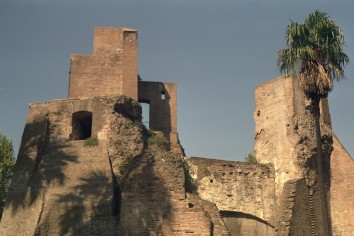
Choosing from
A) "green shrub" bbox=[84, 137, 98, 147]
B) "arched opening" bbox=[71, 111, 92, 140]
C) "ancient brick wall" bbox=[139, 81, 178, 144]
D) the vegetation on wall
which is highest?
"ancient brick wall" bbox=[139, 81, 178, 144]

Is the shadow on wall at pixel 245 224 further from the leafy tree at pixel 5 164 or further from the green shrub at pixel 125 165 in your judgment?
the leafy tree at pixel 5 164

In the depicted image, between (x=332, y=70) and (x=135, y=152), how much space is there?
7.82m

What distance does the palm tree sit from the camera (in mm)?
16297

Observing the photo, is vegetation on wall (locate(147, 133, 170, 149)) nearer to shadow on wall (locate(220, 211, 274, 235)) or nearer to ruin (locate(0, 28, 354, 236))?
ruin (locate(0, 28, 354, 236))

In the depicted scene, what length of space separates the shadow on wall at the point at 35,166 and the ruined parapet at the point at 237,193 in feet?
18.9

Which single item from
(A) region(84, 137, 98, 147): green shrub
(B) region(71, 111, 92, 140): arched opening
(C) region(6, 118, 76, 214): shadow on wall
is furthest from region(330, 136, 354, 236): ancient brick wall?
(C) region(6, 118, 76, 214): shadow on wall

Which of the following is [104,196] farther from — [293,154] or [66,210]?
[293,154]

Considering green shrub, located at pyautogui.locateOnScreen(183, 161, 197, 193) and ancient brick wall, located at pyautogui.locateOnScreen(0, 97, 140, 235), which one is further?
green shrub, located at pyautogui.locateOnScreen(183, 161, 197, 193)

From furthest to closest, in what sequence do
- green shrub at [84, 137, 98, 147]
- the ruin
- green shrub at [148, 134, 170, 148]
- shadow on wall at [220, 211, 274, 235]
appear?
shadow on wall at [220, 211, 274, 235], green shrub at [148, 134, 170, 148], green shrub at [84, 137, 98, 147], the ruin

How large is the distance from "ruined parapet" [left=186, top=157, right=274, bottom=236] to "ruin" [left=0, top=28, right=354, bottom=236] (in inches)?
1.7

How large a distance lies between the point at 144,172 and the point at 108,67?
6835mm

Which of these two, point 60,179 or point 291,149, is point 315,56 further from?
point 60,179

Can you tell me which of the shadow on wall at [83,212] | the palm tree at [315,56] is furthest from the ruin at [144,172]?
the palm tree at [315,56]

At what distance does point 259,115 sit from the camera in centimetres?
2439
